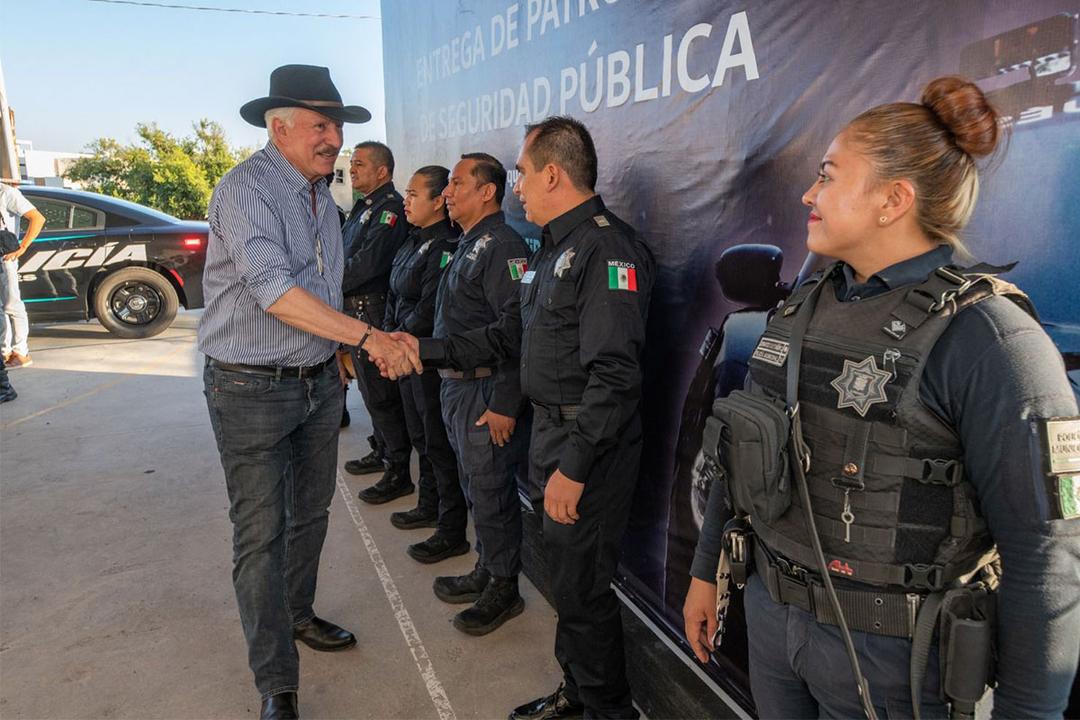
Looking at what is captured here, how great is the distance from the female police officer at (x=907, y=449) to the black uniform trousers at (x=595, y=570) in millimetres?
731

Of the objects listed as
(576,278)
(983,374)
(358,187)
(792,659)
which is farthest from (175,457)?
(983,374)

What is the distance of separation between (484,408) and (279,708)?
117cm

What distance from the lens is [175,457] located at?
428cm

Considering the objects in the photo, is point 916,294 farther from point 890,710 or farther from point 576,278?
point 576,278

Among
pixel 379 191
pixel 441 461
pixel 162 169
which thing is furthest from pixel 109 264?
pixel 162 169

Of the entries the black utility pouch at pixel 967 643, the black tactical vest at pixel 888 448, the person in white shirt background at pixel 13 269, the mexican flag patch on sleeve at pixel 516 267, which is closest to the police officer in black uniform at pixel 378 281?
the mexican flag patch on sleeve at pixel 516 267

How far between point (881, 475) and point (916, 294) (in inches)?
10.5

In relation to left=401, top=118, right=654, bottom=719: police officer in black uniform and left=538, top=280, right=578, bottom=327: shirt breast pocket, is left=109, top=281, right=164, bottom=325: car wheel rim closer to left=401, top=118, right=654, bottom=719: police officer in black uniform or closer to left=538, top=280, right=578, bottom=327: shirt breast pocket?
left=401, top=118, right=654, bottom=719: police officer in black uniform

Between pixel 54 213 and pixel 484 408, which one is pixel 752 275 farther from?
pixel 54 213

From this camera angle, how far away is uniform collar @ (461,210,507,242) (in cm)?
269

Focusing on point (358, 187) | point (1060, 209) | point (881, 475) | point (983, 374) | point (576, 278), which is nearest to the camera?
point (983, 374)

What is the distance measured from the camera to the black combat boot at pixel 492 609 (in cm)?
253

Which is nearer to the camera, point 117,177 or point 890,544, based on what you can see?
point 890,544

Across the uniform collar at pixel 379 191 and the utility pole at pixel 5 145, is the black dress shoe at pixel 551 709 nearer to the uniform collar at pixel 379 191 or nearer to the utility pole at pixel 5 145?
the uniform collar at pixel 379 191
